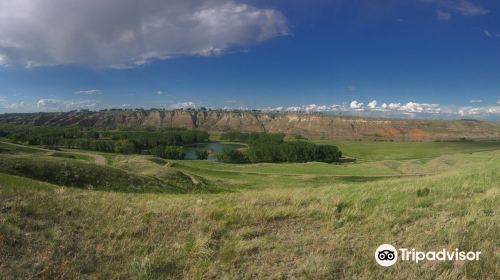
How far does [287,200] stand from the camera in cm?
1220

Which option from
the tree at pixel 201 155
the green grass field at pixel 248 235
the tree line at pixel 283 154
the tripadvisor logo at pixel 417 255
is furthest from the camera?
the tree at pixel 201 155

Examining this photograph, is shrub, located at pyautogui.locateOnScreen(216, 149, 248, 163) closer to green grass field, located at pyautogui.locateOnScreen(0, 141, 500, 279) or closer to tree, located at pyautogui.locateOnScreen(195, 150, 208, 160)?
tree, located at pyautogui.locateOnScreen(195, 150, 208, 160)

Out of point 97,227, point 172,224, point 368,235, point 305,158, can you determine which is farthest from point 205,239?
point 305,158

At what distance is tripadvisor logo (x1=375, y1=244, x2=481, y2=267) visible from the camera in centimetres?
705

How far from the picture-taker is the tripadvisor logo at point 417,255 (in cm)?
705

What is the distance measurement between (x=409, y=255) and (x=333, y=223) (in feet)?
7.36

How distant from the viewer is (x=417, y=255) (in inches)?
287

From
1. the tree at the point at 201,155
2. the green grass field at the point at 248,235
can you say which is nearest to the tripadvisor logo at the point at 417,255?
the green grass field at the point at 248,235

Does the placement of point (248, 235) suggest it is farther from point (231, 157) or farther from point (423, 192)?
point (231, 157)

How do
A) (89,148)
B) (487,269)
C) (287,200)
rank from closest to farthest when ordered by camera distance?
(487,269), (287,200), (89,148)

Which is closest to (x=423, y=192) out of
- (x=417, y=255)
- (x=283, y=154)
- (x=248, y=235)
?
(x=417, y=255)

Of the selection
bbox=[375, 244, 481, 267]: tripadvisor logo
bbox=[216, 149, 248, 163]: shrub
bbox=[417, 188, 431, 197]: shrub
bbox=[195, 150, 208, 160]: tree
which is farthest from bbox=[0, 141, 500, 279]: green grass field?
bbox=[195, 150, 208, 160]: tree

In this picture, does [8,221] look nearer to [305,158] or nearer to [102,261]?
[102,261]

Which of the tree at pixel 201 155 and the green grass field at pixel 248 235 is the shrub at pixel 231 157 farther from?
the green grass field at pixel 248 235
